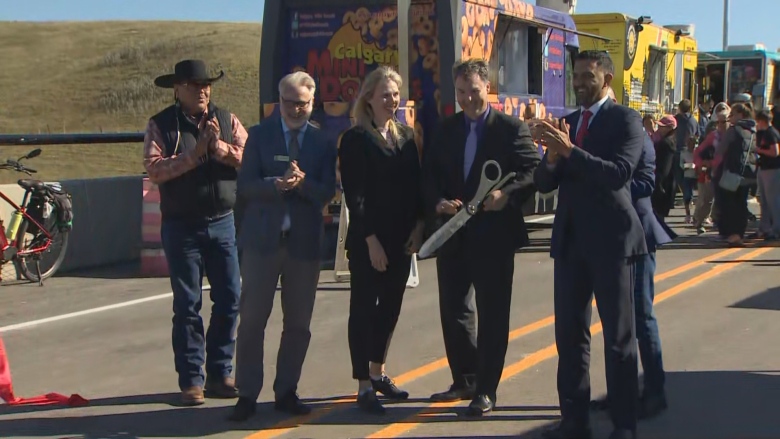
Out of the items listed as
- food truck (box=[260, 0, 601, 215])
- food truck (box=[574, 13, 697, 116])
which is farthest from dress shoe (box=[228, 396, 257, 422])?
food truck (box=[574, 13, 697, 116])

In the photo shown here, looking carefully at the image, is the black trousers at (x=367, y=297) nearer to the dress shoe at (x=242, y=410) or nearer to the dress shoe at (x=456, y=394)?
the dress shoe at (x=456, y=394)

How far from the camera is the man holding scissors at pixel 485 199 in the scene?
6.62m

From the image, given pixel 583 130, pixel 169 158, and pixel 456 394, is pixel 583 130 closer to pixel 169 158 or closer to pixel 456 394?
pixel 456 394

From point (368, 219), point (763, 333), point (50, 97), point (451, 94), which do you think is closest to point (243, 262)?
point (368, 219)

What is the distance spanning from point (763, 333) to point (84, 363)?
17.1 ft

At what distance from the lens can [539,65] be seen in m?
16.3

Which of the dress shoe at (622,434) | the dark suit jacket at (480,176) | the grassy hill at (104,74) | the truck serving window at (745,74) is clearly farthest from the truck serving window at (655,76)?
the grassy hill at (104,74)

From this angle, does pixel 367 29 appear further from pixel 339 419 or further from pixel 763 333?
pixel 339 419

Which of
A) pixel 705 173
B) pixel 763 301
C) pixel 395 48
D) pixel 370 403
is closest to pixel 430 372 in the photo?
pixel 370 403

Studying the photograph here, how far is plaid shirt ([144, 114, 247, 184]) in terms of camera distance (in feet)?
23.0

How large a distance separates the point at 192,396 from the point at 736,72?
2568cm

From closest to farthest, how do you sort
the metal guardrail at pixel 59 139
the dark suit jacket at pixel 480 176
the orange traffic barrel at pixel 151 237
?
the dark suit jacket at pixel 480 176, the orange traffic barrel at pixel 151 237, the metal guardrail at pixel 59 139

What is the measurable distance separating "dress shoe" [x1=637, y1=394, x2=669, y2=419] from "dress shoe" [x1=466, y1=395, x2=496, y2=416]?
34.3 inches

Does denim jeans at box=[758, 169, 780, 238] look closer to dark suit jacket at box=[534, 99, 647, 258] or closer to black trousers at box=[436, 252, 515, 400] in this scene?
black trousers at box=[436, 252, 515, 400]
